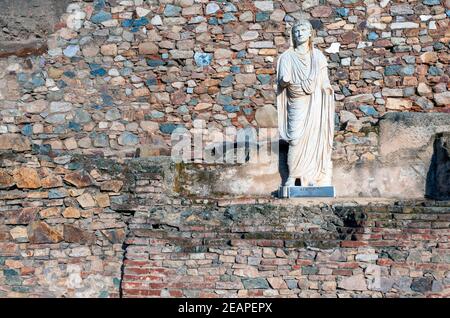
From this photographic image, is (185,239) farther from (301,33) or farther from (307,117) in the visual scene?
(301,33)

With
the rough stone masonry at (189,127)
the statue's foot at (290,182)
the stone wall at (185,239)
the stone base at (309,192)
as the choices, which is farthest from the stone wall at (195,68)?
the stone base at (309,192)

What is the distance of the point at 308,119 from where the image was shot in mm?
10211

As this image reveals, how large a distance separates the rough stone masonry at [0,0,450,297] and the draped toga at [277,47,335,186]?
468mm

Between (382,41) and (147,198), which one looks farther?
(382,41)

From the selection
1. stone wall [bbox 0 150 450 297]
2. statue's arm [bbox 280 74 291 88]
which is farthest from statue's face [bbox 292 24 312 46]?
stone wall [bbox 0 150 450 297]

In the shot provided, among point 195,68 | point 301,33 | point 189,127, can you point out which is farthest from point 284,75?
point 195,68

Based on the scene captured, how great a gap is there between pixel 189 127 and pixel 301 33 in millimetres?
3322

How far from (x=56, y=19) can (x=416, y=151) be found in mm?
5882

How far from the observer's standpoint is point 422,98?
13.0m

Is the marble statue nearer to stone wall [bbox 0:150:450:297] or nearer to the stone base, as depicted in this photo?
the stone base

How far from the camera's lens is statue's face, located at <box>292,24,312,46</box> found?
1024 centimetres

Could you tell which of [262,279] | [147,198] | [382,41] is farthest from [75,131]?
[262,279]

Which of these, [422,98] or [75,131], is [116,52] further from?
[422,98]

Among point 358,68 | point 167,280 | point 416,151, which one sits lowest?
point 167,280
